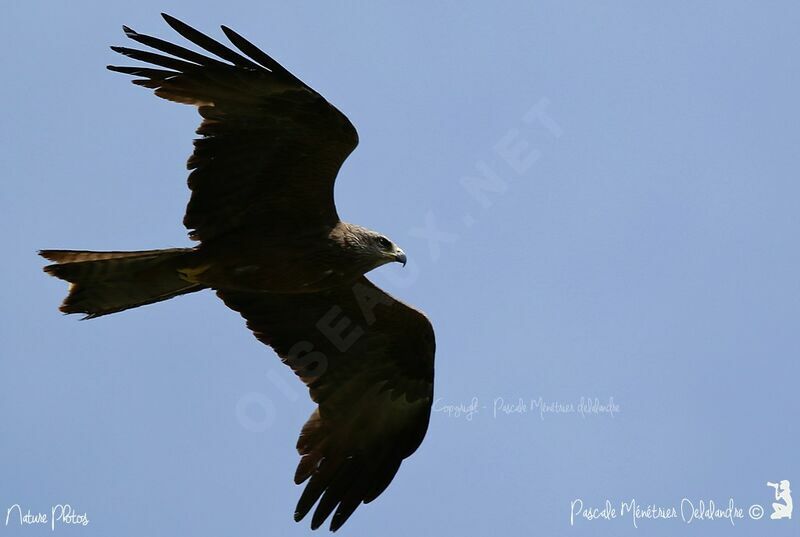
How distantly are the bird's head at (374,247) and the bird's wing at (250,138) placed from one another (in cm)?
32

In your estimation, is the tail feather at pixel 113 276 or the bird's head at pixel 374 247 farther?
the bird's head at pixel 374 247

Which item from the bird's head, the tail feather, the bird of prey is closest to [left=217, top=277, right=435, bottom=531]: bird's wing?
the bird of prey

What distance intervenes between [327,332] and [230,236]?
1.99m

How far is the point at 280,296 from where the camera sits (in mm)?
13773

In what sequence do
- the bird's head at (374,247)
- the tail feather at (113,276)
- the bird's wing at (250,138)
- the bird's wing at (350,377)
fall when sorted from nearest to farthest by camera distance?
1. the bird's wing at (250,138)
2. the tail feather at (113,276)
3. the bird's head at (374,247)
4. the bird's wing at (350,377)

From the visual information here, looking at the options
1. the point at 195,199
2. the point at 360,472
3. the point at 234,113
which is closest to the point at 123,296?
the point at 195,199

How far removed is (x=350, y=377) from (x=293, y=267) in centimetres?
194

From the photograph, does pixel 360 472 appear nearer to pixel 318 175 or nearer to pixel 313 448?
pixel 313 448

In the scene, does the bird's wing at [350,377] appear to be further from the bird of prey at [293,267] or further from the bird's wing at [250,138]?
the bird's wing at [250,138]

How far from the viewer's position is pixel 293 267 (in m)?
12.7

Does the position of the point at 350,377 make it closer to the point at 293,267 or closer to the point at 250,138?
the point at 293,267

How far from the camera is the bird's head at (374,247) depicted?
12711mm

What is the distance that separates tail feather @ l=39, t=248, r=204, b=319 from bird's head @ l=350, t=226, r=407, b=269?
1.69 meters

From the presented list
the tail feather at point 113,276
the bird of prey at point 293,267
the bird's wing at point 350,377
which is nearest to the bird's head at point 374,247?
the bird of prey at point 293,267
